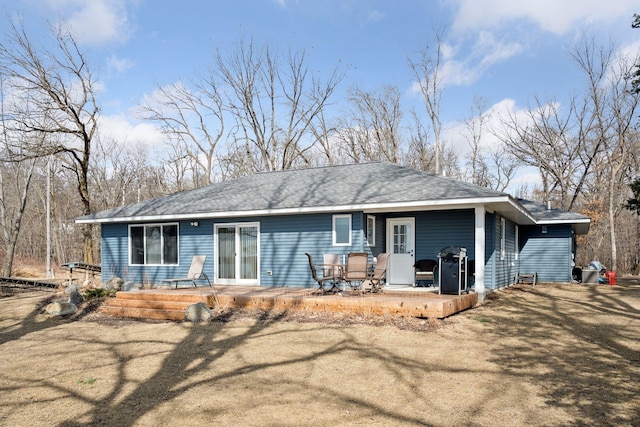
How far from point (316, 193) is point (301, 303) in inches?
172

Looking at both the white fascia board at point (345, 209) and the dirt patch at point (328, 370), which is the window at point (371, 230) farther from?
the dirt patch at point (328, 370)

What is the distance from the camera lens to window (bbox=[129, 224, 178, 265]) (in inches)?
568

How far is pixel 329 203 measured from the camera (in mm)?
12023

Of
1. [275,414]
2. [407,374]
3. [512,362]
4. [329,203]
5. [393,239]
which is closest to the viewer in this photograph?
[275,414]

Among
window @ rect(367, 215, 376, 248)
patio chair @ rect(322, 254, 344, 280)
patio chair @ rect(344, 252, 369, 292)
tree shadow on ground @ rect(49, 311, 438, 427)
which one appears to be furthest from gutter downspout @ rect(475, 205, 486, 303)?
tree shadow on ground @ rect(49, 311, 438, 427)

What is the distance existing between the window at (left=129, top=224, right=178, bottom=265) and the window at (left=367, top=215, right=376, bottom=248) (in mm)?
5969

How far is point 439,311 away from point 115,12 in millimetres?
15093

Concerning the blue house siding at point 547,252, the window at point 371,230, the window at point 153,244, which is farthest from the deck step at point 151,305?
the blue house siding at point 547,252

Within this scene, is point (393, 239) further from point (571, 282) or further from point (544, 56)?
point (544, 56)

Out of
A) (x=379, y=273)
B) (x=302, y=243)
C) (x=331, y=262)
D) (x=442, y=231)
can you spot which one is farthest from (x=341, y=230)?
(x=442, y=231)

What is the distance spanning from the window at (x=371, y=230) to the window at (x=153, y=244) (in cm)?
597

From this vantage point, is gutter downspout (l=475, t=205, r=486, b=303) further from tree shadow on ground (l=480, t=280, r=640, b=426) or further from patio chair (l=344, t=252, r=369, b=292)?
patio chair (l=344, t=252, r=369, b=292)

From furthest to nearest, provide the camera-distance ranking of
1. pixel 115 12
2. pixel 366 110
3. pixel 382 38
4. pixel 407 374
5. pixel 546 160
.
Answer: pixel 366 110 < pixel 546 160 < pixel 382 38 < pixel 115 12 < pixel 407 374

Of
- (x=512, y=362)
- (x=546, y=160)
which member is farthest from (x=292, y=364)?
(x=546, y=160)
